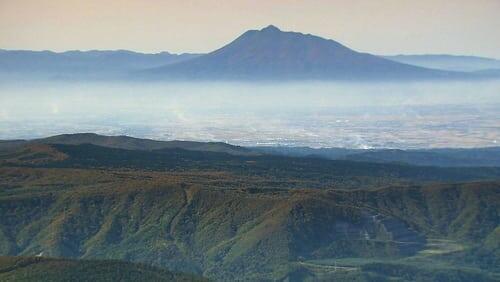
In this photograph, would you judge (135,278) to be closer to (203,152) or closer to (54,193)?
(54,193)

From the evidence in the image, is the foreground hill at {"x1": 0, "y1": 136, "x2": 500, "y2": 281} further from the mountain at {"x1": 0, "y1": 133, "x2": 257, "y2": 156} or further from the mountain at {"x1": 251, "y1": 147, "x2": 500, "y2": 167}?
the mountain at {"x1": 251, "y1": 147, "x2": 500, "y2": 167}

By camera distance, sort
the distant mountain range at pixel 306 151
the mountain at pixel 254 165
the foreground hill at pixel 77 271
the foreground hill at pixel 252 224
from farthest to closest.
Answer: the distant mountain range at pixel 306 151
the mountain at pixel 254 165
the foreground hill at pixel 252 224
the foreground hill at pixel 77 271

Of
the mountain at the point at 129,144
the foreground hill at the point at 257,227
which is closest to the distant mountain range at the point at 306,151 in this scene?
the mountain at the point at 129,144

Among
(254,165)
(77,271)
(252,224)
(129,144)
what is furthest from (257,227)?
(129,144)

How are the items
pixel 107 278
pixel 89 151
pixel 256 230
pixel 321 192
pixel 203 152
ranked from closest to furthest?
pixel 107 278 < pixel 256 230 < pixel 321 192 < pixel 89 151 < pixel 203 152

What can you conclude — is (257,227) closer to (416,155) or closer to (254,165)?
(254,165)

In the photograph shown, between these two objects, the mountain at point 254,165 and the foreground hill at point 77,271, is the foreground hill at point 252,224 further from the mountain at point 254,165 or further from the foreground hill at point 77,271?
the foreground hill at point 77,271

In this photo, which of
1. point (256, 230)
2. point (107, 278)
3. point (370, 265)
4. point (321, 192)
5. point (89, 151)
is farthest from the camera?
point (89, 151)

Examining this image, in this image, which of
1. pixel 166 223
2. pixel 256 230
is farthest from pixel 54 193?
pixel 256 230
